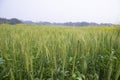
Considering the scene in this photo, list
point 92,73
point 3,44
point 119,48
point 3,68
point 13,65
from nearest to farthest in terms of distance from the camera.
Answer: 1. point 13,65
2. point 3,68
3. point 3,44
4. point 92,73
5. point 119,48

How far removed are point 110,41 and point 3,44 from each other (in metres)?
1.22

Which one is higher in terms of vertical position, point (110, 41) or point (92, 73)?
point (110, 41)

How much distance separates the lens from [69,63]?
1.78 m

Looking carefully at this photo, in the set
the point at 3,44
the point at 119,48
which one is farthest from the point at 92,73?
the point at 3,44

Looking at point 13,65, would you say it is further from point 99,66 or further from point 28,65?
point 99,66

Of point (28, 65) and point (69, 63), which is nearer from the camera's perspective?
point (28, 65)

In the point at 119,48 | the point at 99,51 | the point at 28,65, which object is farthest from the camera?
the point at 119,48

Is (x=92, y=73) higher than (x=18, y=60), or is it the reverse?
(x=18, y=60)

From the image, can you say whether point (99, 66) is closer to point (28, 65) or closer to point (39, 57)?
point (39, 57)

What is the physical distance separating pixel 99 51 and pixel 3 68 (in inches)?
43.6

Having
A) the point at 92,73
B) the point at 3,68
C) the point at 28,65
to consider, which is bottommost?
the point at 92,73

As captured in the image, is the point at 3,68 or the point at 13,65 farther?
the point at 3,68

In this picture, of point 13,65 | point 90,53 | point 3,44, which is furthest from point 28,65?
point 90,53

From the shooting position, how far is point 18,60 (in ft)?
5.57
